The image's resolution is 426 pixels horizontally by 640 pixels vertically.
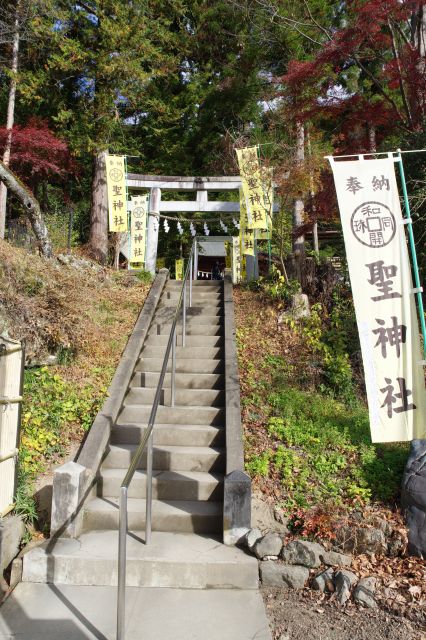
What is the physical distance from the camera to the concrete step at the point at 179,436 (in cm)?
555

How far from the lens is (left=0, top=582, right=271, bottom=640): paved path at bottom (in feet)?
10.8

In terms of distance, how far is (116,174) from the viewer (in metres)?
12.6

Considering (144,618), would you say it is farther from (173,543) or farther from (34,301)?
(34,301)

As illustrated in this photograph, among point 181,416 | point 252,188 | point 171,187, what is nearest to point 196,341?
point 181,416

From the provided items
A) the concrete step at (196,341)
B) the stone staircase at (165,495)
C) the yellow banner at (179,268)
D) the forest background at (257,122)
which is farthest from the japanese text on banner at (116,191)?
the yellow banner at (179,268)

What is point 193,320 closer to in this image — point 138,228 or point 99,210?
point 138,228

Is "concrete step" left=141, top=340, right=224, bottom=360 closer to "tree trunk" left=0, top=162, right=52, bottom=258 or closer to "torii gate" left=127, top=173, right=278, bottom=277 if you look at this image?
"tree trunk" left=0, top=162, right=52, bottom=258

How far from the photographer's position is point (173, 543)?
14.0 ft

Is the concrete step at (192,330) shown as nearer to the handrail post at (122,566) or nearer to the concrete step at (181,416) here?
the concrete step at (181,416)

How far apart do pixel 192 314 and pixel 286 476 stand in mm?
4209

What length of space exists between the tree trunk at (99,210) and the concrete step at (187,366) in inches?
305

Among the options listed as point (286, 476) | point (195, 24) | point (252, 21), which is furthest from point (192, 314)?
point (195, 24)

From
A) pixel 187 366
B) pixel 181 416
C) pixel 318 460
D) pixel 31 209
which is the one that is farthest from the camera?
pixel 31 209

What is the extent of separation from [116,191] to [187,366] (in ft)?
24.1
